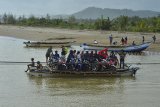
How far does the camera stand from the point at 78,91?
2136 cm

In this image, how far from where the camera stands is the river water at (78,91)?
61.6ft

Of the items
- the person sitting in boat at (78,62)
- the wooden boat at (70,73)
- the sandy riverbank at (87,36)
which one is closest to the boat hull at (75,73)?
the wooden boat at (70,73)

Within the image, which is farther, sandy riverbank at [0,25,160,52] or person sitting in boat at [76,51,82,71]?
sandy riverbank at [0,25,160,52]

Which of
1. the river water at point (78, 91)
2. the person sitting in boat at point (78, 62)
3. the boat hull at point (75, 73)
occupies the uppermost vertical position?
the person sitting in boat at point (78, 62)

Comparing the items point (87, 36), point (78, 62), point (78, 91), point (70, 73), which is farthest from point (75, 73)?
point (87, 36)

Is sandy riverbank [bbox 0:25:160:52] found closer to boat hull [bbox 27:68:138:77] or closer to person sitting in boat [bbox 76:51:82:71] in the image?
boat hull [bbox 27:68:138:77]

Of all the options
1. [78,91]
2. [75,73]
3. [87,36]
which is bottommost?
[78,91]

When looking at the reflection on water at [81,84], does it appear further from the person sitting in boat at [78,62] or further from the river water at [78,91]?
the person sitting in boat at [78,62]

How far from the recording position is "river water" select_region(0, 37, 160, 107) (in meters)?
18.8

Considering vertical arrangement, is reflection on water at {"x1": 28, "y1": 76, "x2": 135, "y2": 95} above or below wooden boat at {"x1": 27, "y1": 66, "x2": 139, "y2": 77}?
below

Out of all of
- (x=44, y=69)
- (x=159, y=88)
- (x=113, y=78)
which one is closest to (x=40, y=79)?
(x=44, y=69)

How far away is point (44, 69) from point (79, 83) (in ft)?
9.37

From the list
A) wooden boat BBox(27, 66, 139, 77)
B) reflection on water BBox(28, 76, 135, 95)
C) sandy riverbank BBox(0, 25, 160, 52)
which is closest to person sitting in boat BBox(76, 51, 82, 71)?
wooden boat BBox(27, 66, 139, 77)

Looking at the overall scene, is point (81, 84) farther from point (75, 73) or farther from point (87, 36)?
point (87, 36)
